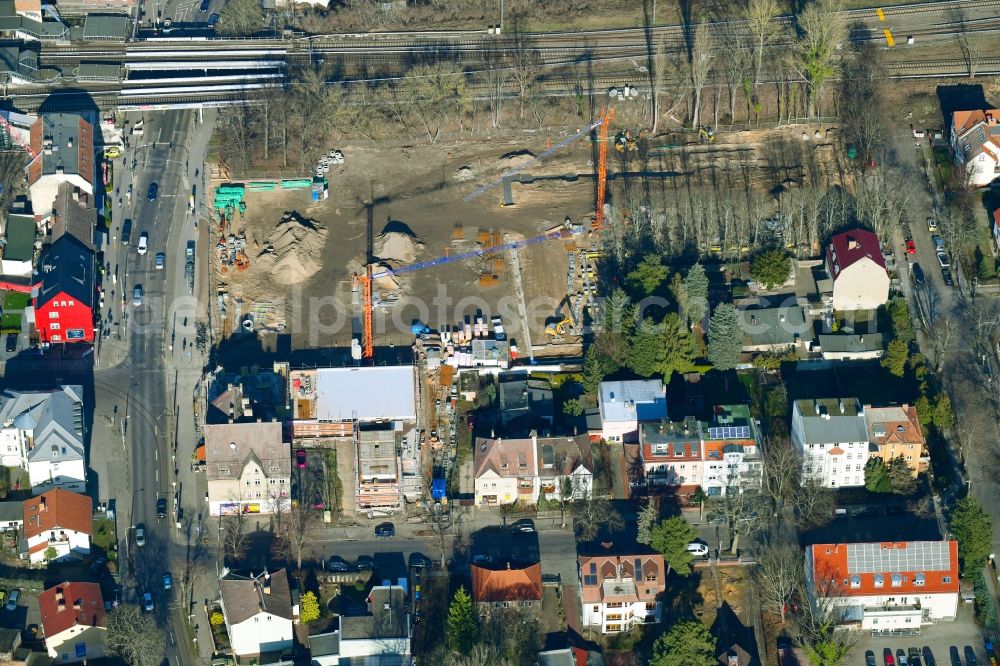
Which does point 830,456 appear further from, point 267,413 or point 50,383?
point 50,383

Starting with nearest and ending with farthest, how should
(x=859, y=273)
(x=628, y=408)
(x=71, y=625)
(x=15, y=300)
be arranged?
1. (x=71, y=625)
2. (x=628, y=408)
3. (x=859, y=273)
4. (x=15, y=300)

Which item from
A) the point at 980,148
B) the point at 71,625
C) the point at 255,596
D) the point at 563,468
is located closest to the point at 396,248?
the point at 563,468

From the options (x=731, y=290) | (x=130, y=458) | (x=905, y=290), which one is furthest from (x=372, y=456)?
(x=905, y=290)

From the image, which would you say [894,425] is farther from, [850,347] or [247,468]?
[247,468]

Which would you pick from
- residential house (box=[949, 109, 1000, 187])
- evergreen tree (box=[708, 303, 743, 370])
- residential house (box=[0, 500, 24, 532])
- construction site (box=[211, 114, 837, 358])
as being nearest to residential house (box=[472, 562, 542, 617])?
construction site (box=[211, 114, 837, 358])

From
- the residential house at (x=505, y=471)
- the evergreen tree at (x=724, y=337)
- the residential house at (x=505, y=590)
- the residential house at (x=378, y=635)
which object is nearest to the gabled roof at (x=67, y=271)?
the residential house at (x=505, y=471)

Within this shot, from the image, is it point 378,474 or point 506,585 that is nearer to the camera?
point 506,585

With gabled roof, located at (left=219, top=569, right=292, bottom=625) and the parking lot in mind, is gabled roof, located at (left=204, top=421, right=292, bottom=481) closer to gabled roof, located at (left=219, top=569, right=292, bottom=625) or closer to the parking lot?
gabled roof, located at (left=219, top=569, right=292, bottom=625)
